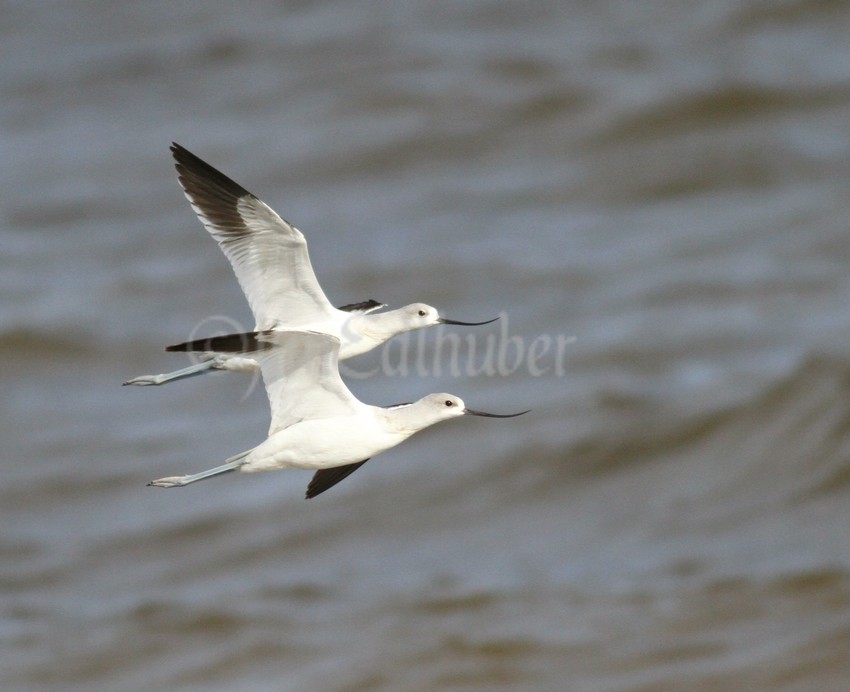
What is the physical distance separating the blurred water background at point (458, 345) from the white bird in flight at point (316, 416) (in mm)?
9848

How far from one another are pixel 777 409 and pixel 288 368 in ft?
62.1

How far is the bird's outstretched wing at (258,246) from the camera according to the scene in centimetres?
908

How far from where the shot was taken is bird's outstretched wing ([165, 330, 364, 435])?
313 inches

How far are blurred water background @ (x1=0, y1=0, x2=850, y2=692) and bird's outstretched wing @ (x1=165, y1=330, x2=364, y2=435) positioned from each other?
10011 millimetres

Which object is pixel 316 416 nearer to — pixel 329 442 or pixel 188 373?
pixel 329 442

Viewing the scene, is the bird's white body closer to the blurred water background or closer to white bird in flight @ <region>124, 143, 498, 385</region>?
white bird in flight @ <region>124, 143, 498, 385</region>

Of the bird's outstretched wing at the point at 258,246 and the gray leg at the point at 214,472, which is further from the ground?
the bird's outstretched wing at the point at 258,246

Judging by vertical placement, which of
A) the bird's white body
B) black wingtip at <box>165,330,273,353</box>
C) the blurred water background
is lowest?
the bird's white body

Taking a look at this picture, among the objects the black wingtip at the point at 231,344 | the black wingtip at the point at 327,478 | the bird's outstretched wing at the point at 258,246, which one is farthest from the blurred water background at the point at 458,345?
the black wingtip at the point at 231,344

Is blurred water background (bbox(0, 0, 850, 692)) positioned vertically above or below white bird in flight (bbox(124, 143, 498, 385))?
above

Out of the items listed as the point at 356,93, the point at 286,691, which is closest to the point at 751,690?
the point at 286,691
